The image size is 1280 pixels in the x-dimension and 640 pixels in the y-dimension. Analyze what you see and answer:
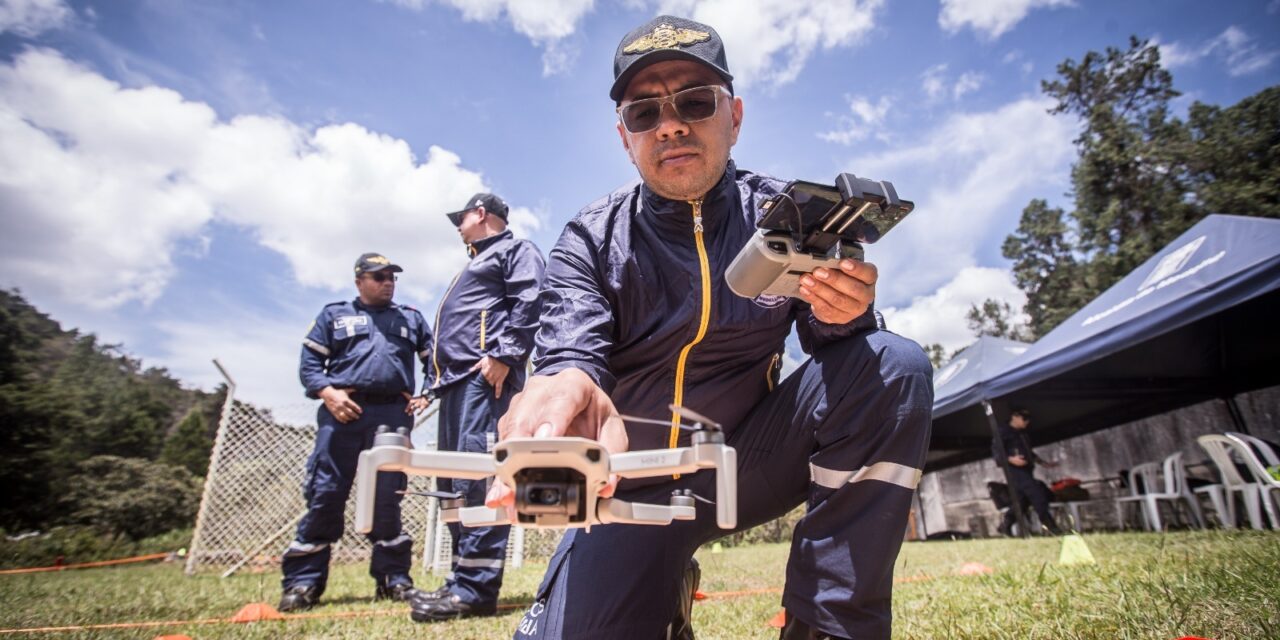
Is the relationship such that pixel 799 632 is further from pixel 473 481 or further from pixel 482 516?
pixel 473 481

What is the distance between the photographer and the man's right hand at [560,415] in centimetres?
95

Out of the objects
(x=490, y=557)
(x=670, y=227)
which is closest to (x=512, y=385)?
(x=490, y=557)

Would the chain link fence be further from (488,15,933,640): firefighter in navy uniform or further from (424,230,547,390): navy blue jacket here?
(488,15,933,640): firefighter in navy uniform

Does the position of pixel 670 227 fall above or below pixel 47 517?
above

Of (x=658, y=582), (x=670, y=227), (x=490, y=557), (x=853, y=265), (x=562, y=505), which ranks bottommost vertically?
(x=490, y=557)

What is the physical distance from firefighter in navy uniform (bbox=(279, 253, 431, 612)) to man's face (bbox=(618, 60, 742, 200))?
304 cm

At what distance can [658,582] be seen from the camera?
144 cm

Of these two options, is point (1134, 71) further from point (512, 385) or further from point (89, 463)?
point (89, 463)

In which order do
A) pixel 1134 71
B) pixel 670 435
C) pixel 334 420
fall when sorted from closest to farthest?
pixel 670 435 < pixel 334 420 < pixel 1134 71

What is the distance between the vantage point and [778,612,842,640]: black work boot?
123 cm

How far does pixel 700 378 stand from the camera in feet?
5.50

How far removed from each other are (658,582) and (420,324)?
387 cm

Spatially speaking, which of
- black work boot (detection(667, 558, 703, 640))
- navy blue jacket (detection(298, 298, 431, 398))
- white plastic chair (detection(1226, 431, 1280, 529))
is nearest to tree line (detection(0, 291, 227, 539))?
navy blue jacket (detection(298, 298, 431, 398))

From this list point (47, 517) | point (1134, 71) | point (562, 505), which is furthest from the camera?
point (1134, 71)
